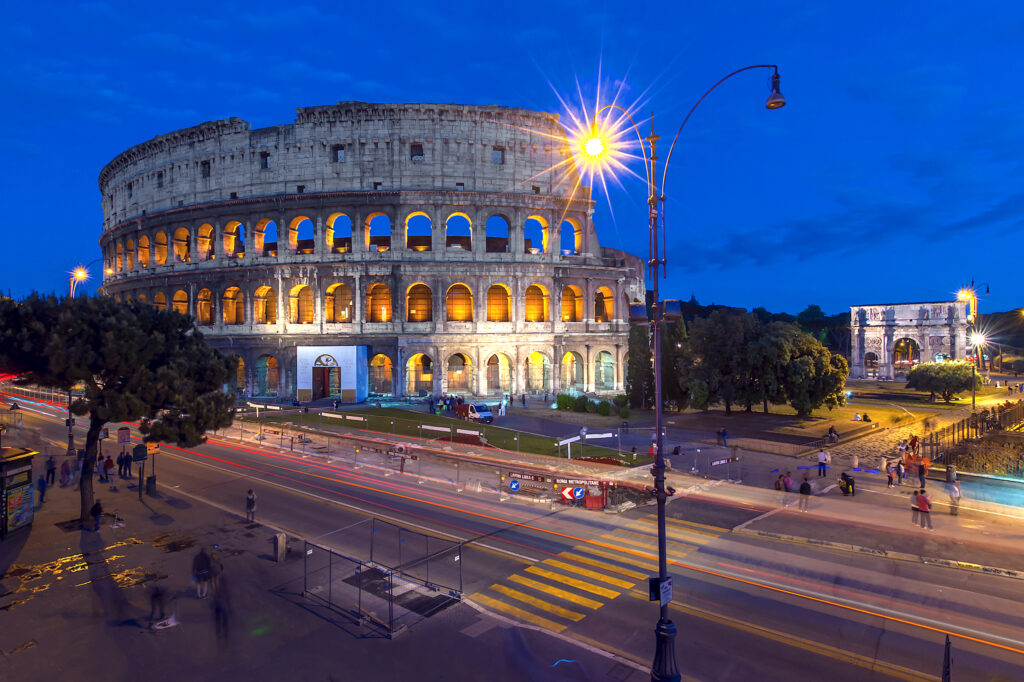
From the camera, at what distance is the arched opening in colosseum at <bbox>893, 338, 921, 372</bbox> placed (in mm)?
78269

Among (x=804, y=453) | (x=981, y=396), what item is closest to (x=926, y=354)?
(x=981, y=396)

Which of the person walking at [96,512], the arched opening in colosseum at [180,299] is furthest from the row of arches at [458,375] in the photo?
the person walking at [96,512]

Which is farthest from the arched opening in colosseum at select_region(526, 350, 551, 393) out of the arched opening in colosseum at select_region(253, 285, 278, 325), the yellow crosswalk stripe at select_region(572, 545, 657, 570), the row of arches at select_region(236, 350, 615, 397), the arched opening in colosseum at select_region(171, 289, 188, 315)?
the yellow crosswalk stripe at select_region(572, 545, 657, 570)

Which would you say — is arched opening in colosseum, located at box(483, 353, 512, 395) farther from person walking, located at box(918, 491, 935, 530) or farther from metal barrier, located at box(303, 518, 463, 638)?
person walking, located at box(918, 491, 935, 530)

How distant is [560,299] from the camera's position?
50781mm

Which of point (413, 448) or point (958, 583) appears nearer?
point (958, 583)

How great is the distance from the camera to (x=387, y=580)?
12797 millimetres

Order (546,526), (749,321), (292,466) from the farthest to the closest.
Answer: (749,321) < (292,466) < (546,526)

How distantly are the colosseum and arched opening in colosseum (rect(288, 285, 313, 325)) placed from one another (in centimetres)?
17

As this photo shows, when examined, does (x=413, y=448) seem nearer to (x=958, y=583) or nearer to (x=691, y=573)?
(x=691, y=573)

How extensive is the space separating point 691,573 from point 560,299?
38.5 meters

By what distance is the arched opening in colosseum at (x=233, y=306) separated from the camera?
51031 mm

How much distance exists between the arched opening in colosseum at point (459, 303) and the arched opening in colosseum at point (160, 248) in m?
29.5

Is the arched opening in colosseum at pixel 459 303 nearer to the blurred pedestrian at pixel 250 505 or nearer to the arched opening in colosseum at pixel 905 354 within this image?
the blurred pedestrian at pixel 250 505
